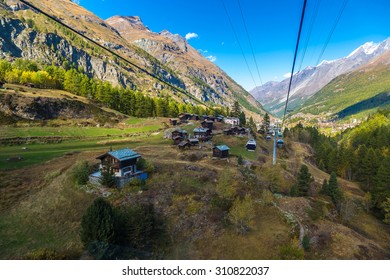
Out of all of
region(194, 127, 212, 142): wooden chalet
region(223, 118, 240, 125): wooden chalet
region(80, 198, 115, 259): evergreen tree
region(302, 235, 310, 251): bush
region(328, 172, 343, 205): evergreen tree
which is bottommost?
region(328, 172, 343, 205): evergreen tree

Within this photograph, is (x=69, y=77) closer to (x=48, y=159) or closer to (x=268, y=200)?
(x=48, y=159)

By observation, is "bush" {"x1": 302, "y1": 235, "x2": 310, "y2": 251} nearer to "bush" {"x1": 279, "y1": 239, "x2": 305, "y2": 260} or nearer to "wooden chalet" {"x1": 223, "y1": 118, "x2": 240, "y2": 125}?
"bush" {"x1": 279, "y1": 239, "x2": 305, "y2": 260}

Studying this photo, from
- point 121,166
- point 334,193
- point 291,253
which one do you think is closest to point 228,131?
point 334,193

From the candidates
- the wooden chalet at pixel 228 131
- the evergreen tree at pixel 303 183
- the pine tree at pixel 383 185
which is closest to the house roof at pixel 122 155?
the evergreen tree at pixel 303 183

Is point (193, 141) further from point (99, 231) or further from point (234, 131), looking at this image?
point (99, 231)

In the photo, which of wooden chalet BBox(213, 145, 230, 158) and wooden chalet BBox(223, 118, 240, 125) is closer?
wooden chalet BBox(213, 145, 230, 158)

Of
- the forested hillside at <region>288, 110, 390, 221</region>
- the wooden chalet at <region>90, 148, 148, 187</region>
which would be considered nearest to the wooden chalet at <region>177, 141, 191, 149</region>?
the wooden chalet at <region>90, 148, 148, 187</region>

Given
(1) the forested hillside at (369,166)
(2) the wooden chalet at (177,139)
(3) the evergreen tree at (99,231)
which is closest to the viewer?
(3) the evergreen tree at (99,231)

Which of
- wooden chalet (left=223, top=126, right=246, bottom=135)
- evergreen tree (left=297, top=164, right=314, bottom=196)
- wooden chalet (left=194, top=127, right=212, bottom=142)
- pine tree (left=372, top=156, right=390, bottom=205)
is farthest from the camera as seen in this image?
wooden chalet (left=223, top=126, right=246, bottom=135)

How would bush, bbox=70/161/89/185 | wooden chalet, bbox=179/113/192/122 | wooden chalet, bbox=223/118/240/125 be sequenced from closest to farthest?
bush, bbox=70/161/89/185
wooden chalet, bbox=179/113/192/122
wooden chalet, bbox=223/118/240/125

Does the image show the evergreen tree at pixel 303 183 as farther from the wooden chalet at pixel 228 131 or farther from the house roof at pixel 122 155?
the wooden chalet at pixel 228 131
